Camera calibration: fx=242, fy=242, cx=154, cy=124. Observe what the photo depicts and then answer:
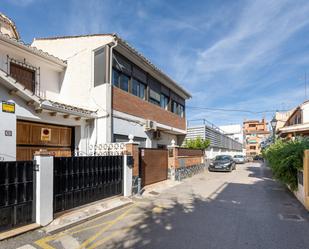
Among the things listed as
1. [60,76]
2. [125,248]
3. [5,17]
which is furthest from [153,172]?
[5,17]

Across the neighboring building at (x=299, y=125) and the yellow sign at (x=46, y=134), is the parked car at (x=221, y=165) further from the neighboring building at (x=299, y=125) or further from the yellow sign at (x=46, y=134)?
the yellow sign at (x=46, y=134)

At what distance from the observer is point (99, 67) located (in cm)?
1087

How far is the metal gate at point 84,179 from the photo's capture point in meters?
6.31

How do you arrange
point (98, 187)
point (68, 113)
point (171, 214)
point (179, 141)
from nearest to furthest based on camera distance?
1. point (171, 214)
2. point (98, 187)
3. point (68, 113)
4. point (179, 141)

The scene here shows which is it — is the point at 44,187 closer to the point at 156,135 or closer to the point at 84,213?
the point at 84,213

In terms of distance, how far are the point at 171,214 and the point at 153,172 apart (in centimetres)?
533

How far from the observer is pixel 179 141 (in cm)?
2050

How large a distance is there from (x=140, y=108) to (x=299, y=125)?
13254mm

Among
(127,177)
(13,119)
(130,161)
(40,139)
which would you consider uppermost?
(13,119)

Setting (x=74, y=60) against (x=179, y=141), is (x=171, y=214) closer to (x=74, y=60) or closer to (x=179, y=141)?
(x=74, y=60)

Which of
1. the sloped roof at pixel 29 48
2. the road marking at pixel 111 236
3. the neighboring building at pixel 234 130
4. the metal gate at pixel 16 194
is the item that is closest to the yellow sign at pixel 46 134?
the sloped roof at pixel 29 48

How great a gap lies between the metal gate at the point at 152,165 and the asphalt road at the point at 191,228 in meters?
2.63

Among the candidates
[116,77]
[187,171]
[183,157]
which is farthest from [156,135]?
[116,77]

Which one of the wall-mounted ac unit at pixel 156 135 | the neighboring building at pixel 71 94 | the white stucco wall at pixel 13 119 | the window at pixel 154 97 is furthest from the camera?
the wall-mounted ac unit at pixel 156 135
